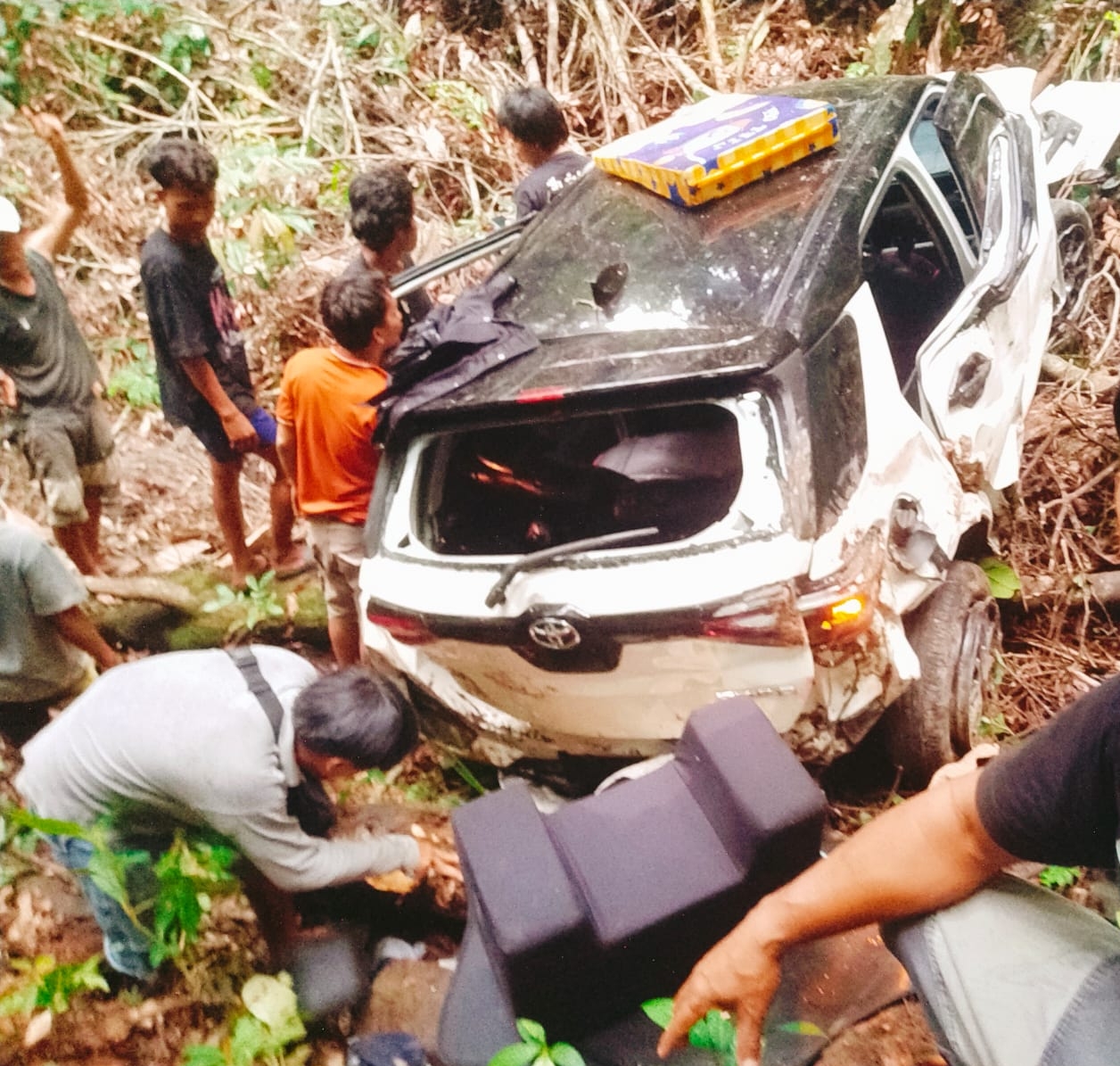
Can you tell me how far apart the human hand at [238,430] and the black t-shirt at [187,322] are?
16 cm

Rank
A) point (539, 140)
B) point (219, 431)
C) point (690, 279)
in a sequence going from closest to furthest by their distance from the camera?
point (690, 279)
point (219, 431)
point (539, 140)

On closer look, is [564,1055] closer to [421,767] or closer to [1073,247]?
[421,767]

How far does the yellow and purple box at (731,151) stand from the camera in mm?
2545

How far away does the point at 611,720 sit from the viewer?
85.2 inches

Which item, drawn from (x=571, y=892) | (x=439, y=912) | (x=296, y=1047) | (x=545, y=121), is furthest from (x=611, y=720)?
(x=545, y=121)

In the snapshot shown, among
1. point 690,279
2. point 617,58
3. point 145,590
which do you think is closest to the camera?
point 690,279

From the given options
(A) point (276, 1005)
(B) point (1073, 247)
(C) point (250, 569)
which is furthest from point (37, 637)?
(B) point (1073, 247)

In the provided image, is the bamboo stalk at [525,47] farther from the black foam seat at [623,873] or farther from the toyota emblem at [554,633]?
the black foam seat at [623,873]

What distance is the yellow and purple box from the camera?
8.35 ft

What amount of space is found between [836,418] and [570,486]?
2.98ft

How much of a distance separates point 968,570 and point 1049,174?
2.44m

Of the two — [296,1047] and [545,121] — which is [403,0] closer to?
[545,121]

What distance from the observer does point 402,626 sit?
7.09ft

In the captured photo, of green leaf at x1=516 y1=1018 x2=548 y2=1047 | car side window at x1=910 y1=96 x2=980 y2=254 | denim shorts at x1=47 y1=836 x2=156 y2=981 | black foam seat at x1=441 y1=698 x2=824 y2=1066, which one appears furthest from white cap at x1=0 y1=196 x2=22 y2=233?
car side window at x1=910 y1=96 x2=980 y2=254
